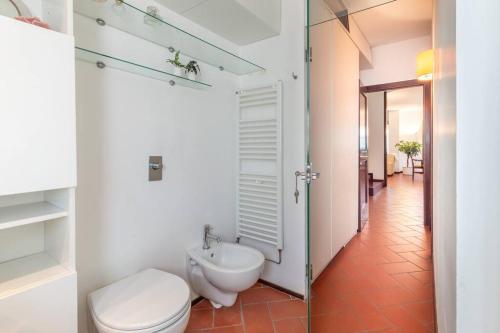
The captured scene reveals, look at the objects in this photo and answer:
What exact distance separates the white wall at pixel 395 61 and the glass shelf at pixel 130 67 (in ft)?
10.0

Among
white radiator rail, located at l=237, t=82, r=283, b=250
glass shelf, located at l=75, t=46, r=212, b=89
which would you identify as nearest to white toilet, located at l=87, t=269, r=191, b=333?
white radiator rail, located at l=237, t=82, r=283, b=250

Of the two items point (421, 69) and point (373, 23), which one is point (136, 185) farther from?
point (373, 23)

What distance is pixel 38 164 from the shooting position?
37.7 inches

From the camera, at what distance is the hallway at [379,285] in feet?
5.76

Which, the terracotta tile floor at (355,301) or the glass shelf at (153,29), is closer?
the glass shelf at (153,29)

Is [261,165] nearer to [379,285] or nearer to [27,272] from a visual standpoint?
[379,285]

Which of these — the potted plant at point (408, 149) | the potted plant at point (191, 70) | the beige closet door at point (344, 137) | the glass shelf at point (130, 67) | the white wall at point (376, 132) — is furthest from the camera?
the potted plant at point (408, 149)

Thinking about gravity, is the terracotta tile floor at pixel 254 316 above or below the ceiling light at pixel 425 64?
below

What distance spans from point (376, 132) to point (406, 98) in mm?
2040

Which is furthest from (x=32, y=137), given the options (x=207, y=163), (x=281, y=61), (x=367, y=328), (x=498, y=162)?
(x=367, y=328)

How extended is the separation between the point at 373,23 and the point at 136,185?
10.8 ft

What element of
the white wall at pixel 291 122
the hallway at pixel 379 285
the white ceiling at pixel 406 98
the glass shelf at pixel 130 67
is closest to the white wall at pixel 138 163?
the glass shelf at pixel 130 67

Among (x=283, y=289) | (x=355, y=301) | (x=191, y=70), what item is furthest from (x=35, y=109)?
(x=355, y=301)

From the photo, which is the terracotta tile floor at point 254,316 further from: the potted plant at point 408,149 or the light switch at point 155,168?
the potted plant at point 408,149
